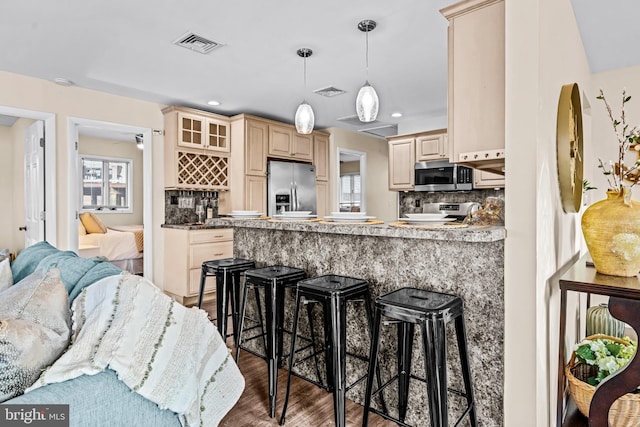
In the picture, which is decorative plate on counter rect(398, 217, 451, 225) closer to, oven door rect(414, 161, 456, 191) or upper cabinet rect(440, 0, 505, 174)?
upper cabinet rect(440, 0, 505, 174)

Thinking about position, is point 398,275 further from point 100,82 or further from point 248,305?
point 100,82

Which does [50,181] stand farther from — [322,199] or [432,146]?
[432,146]

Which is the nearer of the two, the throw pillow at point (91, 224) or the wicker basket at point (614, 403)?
the wicker basket at point (614, 403)

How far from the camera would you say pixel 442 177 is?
4.79 m

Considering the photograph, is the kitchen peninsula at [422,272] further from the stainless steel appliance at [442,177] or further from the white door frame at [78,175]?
the stainless steel appliance at [442,177]

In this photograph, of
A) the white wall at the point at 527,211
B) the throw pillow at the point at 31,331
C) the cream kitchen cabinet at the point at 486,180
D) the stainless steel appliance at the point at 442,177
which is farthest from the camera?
the stainless steel appliance at the point at 442,177

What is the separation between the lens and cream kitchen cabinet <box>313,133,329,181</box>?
18.9 feet

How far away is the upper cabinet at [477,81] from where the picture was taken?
1.76 metres

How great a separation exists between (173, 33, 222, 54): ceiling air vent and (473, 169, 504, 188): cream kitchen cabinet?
327cm

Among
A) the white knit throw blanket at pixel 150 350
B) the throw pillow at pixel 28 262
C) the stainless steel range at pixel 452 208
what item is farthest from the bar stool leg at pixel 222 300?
the stainless steel range at pixel 452 208

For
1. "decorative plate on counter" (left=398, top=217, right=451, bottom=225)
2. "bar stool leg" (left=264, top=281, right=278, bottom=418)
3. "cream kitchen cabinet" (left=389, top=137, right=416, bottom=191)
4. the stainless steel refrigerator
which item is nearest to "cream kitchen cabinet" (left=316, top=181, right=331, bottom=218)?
the stainless steel refrigerator

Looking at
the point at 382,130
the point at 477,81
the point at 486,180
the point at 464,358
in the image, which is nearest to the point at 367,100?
the point at 477,81

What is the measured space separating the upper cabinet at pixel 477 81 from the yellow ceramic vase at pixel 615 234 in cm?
49

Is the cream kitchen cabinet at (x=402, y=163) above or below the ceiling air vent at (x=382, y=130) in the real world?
below
